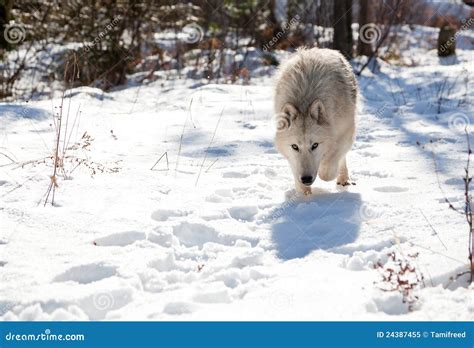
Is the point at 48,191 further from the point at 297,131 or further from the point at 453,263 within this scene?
the point at 453,263

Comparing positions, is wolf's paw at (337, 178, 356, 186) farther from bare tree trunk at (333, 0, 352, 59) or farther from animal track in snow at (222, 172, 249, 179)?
bare tree trunk at (333, 0, 352, 59)

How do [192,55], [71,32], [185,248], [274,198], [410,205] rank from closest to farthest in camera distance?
[185,248], [410,205], [274,198], [71,32], [192,55]

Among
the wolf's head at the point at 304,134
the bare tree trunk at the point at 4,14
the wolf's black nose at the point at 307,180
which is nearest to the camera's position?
the wolf's black nose at the point at 307,180

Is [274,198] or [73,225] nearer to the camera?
[73,225]

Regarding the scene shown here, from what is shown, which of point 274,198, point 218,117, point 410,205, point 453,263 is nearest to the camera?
point 453,263

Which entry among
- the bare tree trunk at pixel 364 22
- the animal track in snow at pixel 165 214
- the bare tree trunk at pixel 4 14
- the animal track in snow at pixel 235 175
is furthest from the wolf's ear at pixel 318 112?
the bare tree trunk at pixel 364 22

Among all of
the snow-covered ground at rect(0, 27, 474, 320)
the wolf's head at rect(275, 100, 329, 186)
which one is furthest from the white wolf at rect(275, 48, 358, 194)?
the snow-covered ground at rect(0, 27, 474, 320)

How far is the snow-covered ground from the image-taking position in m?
3.05

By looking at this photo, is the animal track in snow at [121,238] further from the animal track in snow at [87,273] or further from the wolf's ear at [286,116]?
the wolf's ear at [286,116]

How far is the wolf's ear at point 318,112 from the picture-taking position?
4844 millimetres

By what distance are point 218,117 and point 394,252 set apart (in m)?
4.59

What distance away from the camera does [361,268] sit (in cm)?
344

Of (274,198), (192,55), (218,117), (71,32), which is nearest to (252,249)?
(274,198)

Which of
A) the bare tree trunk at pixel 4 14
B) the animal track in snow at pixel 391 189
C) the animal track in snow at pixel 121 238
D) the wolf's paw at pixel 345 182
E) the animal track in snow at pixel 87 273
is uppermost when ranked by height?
the bare tree trunk at pixel 4 14
